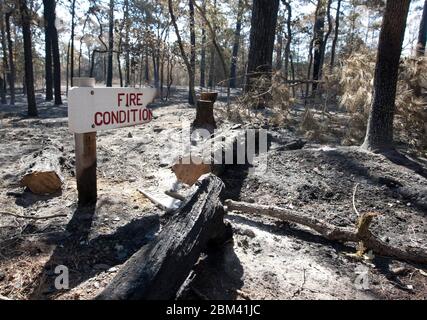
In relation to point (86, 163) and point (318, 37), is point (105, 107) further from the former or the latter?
point (318, 37)

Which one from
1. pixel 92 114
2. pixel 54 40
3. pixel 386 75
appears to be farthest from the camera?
pixel 54 40

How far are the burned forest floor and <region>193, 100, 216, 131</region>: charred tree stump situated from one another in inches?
55.2

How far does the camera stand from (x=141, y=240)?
3.23 m

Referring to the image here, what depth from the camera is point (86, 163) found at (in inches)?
143

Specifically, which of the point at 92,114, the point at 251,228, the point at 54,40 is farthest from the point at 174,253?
the point at 54,40

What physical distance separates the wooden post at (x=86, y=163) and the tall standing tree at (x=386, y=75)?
3771mm

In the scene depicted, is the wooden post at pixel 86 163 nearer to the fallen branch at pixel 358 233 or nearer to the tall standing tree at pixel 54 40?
the fallen branch at pixel 358 233

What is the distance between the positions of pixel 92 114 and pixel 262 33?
6.32 metres

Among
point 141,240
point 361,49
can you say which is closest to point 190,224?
point 141,240

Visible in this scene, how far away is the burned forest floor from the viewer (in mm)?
2652

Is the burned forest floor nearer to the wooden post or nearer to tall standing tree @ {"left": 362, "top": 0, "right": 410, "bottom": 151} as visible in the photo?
the wooden post

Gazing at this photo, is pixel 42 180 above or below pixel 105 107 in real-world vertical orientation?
below

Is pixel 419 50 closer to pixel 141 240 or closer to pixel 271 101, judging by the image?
pixel 271 101

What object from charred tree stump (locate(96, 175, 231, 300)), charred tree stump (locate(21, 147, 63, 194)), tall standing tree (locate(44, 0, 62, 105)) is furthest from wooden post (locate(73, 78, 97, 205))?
tall standing tree (locate(44, 0, 62, 105))
